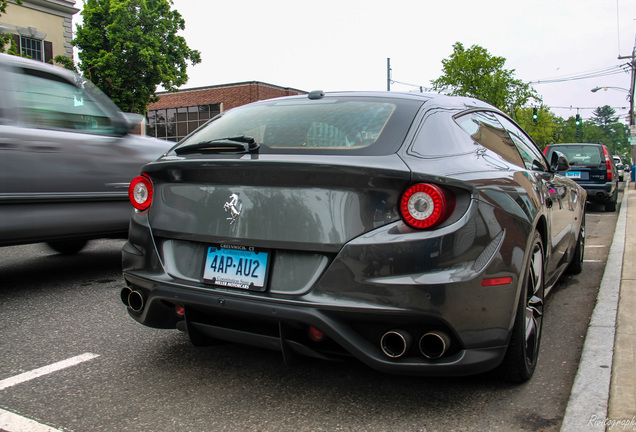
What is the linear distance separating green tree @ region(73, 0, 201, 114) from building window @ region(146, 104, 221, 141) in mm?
11903

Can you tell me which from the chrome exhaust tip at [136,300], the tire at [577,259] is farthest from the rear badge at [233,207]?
the tire at [577,259]

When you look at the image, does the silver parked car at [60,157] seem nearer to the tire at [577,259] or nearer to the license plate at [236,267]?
the license plate at [236,267]

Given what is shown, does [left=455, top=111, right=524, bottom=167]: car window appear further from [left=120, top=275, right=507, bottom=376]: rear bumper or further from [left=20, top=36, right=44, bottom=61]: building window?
[left=20, top=36, right=44, bottom=61]: building window

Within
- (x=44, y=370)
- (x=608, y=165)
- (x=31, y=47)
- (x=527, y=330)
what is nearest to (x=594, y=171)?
(x=608, y=165)

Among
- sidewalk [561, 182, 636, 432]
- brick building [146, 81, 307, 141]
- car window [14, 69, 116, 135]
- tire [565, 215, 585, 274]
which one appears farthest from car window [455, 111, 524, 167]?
brick building [146, 81, 307, 141]

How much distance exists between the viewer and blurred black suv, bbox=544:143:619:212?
12922mm

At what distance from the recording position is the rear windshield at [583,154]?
529 inches

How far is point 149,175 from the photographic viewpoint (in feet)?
9.71

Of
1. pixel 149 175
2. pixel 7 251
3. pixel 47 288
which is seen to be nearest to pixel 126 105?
pixel 7 251

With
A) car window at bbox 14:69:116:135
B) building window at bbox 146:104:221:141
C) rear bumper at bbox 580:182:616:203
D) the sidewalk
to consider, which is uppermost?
building window at bbox 146:104:221:141

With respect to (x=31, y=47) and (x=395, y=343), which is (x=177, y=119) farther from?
(x=395, y=343)

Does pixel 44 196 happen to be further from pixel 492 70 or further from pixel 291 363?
pixel 492 70

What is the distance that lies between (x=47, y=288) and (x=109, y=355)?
200 centimetres

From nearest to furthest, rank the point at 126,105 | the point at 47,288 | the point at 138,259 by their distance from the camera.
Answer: the point at 138,259
the point at 47,288
the point at 126,105
